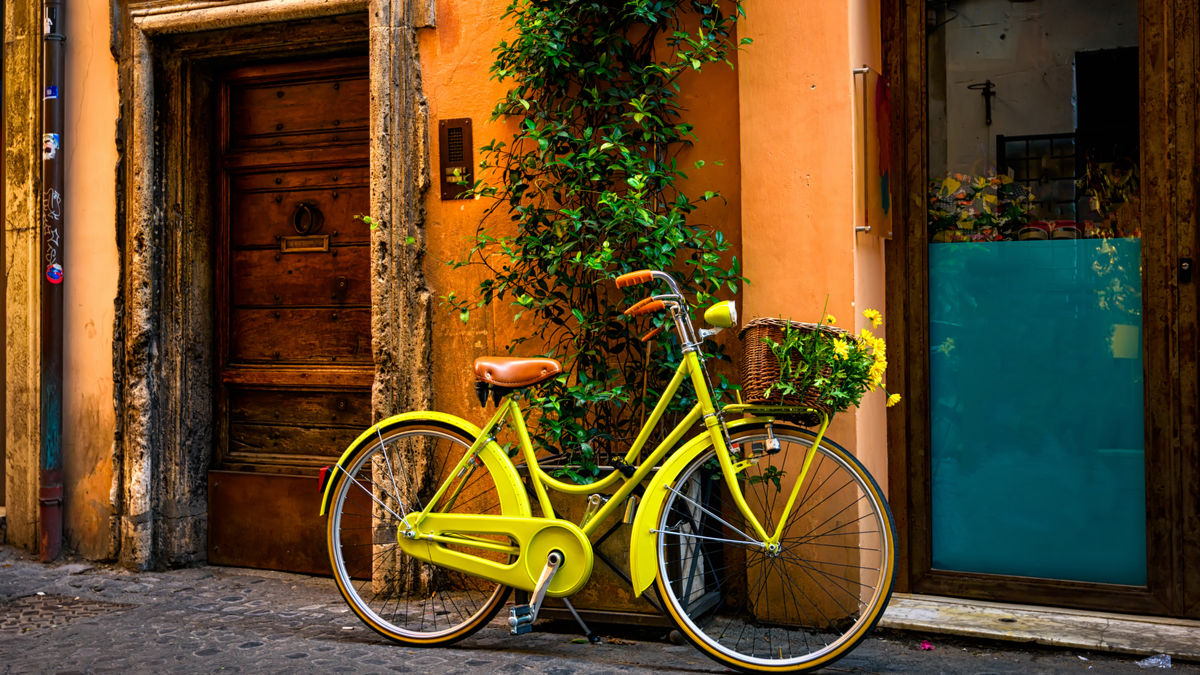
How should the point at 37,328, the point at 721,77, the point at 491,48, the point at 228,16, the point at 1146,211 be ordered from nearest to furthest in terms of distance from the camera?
the point at 1146,211 < the point at 721,77 < the point at 491,48 < the point at 228,16 < the point at 37,328

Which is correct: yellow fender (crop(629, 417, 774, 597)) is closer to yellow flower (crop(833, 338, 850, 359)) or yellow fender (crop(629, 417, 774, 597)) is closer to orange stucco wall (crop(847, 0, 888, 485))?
yellow flower (crop(833, 338, 850, 359))

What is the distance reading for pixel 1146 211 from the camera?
390 cm

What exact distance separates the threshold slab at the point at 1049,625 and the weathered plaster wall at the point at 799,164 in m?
0.69

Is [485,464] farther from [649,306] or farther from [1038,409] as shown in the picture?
[1038,409]

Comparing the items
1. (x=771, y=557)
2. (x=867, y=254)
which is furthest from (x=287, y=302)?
(x=771, y=557)

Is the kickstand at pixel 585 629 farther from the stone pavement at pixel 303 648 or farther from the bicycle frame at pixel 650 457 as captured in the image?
the bicycle frame at pixel 650 457

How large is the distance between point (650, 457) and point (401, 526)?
3.21 feet

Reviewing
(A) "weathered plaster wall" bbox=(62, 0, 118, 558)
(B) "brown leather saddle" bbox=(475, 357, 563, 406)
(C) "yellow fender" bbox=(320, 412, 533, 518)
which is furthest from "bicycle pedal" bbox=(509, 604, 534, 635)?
(A) "weathered plaster wall" bbox=(62, 0, 118, 558)

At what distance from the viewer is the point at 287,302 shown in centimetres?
536

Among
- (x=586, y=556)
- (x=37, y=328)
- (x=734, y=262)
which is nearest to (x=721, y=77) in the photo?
(x=734, y=262)

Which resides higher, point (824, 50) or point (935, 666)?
point (824, 50)

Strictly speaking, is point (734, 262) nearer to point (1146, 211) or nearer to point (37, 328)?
point (1146, 211)

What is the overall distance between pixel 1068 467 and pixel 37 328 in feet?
16.1

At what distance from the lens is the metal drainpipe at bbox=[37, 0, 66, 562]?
530 cm
